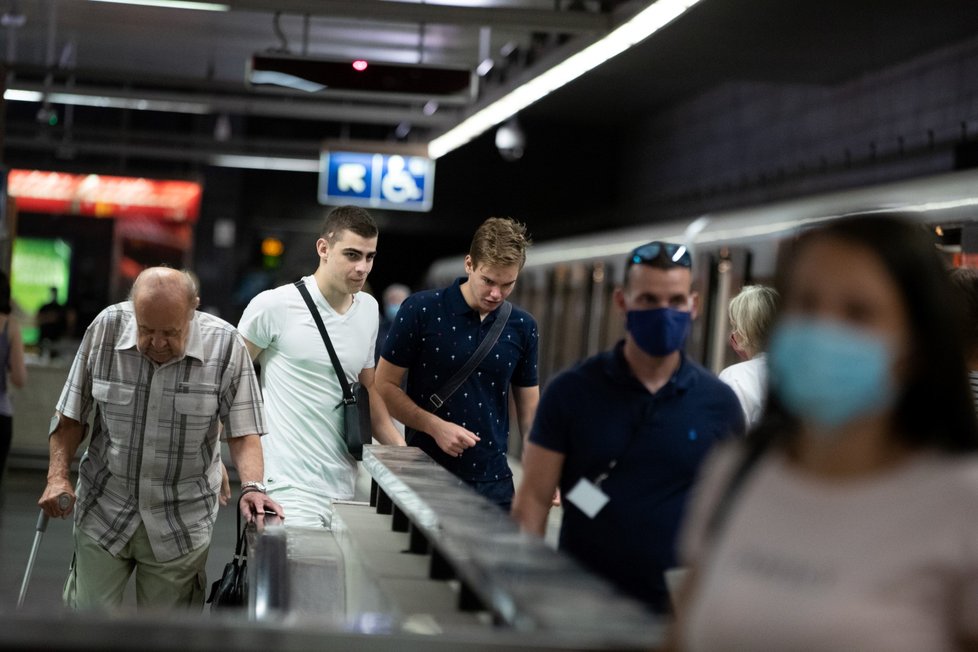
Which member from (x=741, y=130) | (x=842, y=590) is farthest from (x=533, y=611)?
(x=741, y=130)

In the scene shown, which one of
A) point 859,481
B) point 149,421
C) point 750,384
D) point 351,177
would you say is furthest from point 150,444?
point 351,177

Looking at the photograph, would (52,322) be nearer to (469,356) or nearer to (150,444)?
(469,356)

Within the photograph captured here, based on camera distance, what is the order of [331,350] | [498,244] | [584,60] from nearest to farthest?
[498,244], [331,350], [584,60]

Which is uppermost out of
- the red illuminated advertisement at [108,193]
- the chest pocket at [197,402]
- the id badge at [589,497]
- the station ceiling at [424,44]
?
the station ceiling at [424,44]

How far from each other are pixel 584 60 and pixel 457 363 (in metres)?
4.12

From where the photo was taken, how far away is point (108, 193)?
19688 millimetres

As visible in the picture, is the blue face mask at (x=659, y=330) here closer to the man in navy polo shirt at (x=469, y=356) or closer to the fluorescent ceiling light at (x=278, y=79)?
the man in navy polo shirt at (x=469, y=356)

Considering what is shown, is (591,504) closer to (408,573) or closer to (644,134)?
(408,573)

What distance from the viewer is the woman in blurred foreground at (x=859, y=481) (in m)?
1.74

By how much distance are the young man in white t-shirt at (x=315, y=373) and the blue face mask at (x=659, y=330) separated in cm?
253

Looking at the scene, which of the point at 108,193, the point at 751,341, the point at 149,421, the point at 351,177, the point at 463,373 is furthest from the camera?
the point at 108,193

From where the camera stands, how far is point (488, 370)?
5.66 m

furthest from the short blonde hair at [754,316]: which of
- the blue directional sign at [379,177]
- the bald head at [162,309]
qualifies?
the blue directional sign at [379,177]

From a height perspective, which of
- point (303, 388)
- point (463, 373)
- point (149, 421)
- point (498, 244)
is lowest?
point (149, 421)
